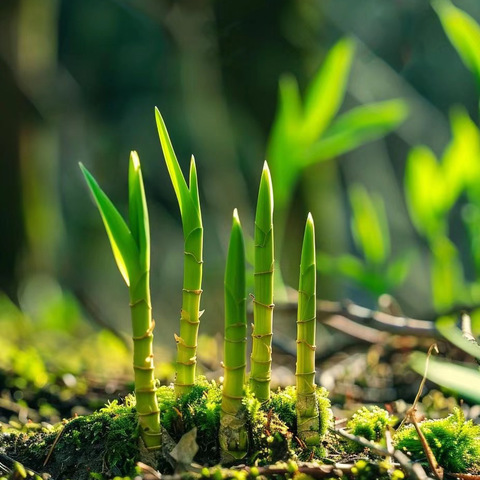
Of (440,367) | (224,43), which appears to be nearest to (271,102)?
(224,43)

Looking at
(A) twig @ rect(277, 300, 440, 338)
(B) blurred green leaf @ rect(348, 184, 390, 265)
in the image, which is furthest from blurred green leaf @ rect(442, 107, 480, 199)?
(A) twig @ rect(277, 300, 440, 338)

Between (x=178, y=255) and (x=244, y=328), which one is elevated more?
(x=244, y=328)

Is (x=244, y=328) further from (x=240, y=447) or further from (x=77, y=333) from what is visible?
(x=77, y=333)

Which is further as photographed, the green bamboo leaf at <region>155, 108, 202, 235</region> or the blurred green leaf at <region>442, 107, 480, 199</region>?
the blurred green leaf at <region>442, 107, 480, 199</region>

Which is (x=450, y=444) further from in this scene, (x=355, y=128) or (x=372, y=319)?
(x=355, y=128)

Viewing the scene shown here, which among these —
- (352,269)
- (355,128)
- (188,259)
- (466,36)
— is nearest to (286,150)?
(355,128)

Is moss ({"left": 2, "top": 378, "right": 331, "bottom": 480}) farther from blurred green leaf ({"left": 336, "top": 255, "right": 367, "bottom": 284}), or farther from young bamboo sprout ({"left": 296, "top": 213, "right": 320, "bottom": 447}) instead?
blurred green leaf ({"left": 336, "top": 255, "right": 367, "bottom": 284})
